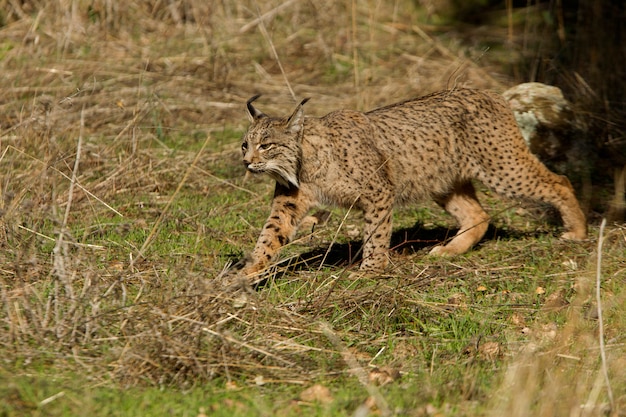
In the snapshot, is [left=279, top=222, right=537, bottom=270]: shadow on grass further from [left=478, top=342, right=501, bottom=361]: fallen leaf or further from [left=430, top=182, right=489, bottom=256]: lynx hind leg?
[left=478, top=342, right=501, bottom=361]: fallen leaf

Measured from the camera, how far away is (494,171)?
6.43 m

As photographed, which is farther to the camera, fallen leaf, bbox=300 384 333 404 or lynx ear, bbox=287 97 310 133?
lynx ear, bbox=287 97 310 133

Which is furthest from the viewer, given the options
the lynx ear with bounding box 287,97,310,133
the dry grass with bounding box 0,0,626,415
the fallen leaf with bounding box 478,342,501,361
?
the lynx ear with bounding box 287,97,310,133

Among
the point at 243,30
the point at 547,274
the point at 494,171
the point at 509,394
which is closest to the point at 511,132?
the point at 494,171

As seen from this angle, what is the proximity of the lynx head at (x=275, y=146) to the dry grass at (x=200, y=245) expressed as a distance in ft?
1.64

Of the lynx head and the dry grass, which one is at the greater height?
the lynx head

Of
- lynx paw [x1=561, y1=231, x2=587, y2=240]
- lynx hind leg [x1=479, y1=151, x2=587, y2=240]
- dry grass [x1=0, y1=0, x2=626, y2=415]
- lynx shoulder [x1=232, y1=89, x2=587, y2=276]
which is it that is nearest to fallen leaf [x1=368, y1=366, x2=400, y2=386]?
dry grass [x1=0, y1=0, x2=626, y2=415]

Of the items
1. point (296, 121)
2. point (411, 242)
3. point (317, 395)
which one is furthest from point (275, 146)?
point (317, 395)

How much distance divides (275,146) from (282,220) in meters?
0.47

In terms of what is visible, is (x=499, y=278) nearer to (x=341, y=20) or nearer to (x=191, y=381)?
(x=191, y=381)

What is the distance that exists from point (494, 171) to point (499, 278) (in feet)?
3.36

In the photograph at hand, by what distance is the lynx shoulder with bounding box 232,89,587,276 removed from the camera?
18.8 feet

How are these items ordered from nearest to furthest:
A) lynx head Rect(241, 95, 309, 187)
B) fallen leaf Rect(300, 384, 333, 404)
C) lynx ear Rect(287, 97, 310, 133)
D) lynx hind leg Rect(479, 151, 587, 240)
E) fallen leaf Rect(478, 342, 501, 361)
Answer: fallen leaf Rect(300, 384, 333, 404) → fallen leaf Rect(478, 342, 501, 361) → lynx head Rect(241, 95, 309, 187) → lynx ear Rect(287, 97, 310, 133) → lynx hind leg Rect(479, 151, 587, 240)

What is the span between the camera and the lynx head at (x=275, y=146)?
5.58 metres
